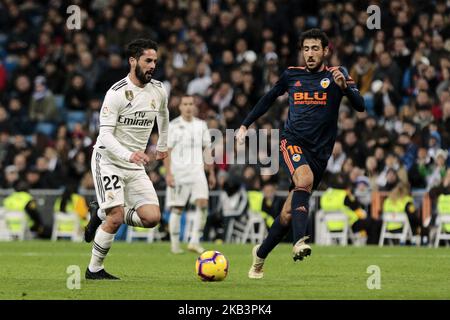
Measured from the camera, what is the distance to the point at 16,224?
24125 millimetres

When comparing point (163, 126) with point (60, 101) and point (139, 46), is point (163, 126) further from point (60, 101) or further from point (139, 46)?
point (60, 101)

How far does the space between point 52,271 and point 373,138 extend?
430 inches

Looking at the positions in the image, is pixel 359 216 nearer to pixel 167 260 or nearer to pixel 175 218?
pixel 175 218

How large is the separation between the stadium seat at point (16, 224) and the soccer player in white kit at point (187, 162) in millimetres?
6188

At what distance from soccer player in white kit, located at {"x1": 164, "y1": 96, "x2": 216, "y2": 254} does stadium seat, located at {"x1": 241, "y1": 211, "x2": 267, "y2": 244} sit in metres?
4.23

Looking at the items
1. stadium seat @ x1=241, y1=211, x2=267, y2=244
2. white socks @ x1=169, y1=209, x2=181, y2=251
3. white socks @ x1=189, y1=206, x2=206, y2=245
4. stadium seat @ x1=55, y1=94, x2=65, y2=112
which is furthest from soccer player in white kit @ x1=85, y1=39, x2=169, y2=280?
stadium seat @ x1=55, y1=94, x2=65, y2=112

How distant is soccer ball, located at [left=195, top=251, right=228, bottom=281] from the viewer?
39.2 feet

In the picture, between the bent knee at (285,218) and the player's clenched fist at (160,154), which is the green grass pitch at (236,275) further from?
the player's clenched fist at (160,154)

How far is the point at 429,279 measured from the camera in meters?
12.4

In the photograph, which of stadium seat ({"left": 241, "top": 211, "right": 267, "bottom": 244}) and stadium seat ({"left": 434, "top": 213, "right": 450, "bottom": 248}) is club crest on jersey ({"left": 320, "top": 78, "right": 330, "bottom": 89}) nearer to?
stadium seat ({"left": 434, "top": 213, "right": 450, "bottom": 248})

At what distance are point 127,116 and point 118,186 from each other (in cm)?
78

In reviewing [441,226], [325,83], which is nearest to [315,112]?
[325,83]

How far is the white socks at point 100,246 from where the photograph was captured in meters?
12.0
